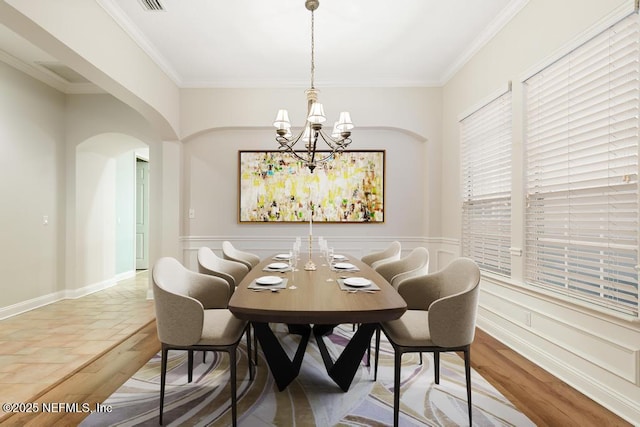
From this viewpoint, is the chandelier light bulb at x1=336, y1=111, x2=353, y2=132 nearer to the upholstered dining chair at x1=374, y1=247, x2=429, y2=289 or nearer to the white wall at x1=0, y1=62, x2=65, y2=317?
the upholstered dining chair at x1=374, y1=247, x2=429, y2=289

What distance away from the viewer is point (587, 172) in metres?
2.37

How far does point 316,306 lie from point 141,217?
7.20 m

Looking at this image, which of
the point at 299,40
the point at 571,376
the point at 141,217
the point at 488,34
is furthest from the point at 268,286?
the point at 141,217

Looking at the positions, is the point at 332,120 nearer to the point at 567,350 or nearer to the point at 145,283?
the point at 567,350

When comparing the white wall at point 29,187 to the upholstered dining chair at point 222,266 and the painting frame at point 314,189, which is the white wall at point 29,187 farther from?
the upholstered dining chair at point 222,266

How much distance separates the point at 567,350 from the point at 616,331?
466 mm

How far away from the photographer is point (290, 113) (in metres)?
4.82

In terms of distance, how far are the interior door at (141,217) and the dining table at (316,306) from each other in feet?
18.9

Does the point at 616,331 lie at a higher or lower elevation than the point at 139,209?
lower

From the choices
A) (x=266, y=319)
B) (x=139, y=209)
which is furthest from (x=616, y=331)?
(x=139, y=209)

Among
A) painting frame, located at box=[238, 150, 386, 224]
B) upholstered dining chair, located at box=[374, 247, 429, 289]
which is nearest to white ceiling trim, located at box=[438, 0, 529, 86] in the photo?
painting frame, located at box=[238, 150, 386, 224]

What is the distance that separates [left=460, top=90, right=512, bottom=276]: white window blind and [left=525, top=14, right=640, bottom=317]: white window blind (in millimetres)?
340

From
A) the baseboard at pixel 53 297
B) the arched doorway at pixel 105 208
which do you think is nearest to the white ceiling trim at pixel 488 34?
the arched doorway at pixel 105 208

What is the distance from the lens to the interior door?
7684mm
